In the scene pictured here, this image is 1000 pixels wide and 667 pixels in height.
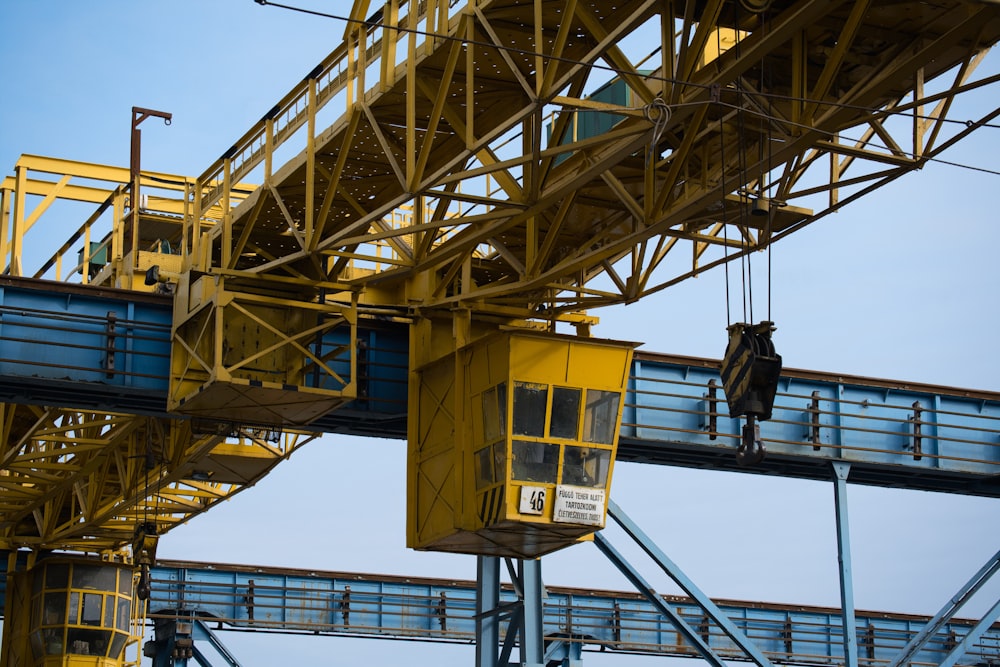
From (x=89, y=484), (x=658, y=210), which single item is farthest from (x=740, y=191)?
(x=89, y=484)

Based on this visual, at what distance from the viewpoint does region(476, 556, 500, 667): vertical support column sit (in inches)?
1142

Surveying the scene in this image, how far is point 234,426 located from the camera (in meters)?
28.3

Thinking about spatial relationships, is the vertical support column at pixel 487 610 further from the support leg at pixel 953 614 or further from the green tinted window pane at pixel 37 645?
the green tinted window pane at pixel 37 645

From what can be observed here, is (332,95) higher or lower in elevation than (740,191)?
higher

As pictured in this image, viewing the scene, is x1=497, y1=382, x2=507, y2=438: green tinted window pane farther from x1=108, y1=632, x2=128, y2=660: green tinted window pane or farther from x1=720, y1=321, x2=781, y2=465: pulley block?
x1=108, y1=632, x2=128, y2=660: green tinted window pane

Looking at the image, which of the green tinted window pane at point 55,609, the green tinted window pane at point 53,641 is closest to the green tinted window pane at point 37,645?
the green tinted window pane at point 53,641

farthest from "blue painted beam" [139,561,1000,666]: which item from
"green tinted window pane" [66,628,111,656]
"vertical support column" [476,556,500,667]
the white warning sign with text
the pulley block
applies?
the pulley block

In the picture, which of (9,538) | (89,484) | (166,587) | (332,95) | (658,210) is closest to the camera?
(658,210)

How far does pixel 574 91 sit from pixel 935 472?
18.1 m

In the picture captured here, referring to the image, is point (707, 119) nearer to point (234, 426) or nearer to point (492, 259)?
point (492, 259)

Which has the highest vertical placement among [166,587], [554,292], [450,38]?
[450,38]

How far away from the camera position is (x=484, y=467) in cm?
2566

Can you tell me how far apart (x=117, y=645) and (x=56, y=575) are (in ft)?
8.73

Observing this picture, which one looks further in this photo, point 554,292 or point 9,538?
point 9,538
